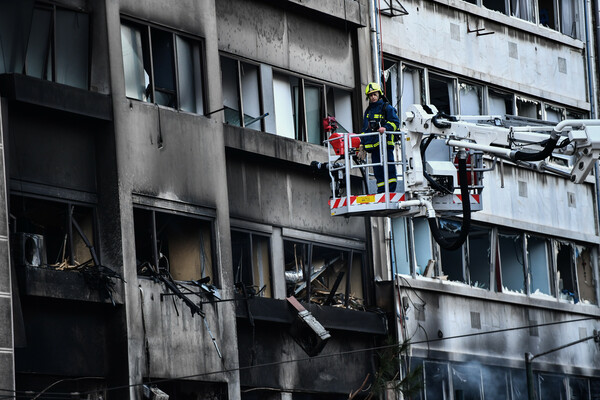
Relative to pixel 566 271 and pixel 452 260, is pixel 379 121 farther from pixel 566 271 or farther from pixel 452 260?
pixel 566 271

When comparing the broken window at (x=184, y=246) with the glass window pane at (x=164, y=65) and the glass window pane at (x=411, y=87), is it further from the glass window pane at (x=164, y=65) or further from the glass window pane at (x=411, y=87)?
the glass window pane at (x=411, y=87)

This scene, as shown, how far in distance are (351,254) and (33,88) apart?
10093mm

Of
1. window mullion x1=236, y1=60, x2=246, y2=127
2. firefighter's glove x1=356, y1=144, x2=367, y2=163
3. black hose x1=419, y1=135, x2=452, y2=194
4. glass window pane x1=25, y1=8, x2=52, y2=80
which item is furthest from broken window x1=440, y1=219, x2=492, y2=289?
glass window pane x1=25, y1=8, x2=52, y2=80

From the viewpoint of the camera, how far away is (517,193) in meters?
36.7

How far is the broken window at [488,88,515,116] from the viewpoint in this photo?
3709 cm

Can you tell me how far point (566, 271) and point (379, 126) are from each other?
14.8m

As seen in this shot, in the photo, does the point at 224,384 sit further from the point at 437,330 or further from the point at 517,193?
the point at 517,193

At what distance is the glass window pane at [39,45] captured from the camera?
24859 mm

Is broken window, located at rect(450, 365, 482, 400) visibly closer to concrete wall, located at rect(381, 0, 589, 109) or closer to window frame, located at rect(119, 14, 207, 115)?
concrete wall, located at rect(381, 0, 589, 109)

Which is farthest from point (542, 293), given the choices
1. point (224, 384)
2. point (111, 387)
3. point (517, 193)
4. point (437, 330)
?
point (111, 387)

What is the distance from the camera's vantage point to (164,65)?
27.6m

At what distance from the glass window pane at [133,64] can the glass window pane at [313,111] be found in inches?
225

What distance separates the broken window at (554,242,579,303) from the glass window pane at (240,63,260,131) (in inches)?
443

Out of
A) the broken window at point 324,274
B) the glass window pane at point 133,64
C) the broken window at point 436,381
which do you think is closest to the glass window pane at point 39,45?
the glass window pane at point 133,64
